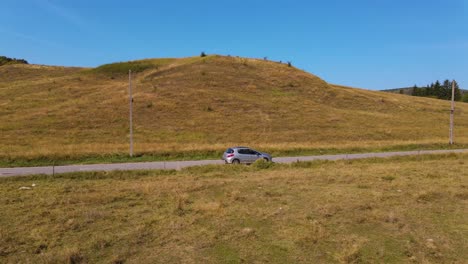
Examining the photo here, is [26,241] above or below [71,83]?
below

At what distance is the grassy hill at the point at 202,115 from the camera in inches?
1481

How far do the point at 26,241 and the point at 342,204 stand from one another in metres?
10.00

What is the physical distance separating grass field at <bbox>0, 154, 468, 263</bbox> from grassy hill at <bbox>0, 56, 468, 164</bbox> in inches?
670

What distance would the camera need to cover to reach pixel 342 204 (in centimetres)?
1291

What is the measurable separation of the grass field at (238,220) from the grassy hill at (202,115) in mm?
17006

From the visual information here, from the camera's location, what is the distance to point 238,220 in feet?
36.4

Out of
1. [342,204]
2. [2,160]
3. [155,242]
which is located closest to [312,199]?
[342,204]

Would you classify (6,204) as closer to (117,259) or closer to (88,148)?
(117,259)

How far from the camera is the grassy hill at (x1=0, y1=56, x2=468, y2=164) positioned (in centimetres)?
3762

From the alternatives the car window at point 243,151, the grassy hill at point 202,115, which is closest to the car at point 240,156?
the car window at point 243,151

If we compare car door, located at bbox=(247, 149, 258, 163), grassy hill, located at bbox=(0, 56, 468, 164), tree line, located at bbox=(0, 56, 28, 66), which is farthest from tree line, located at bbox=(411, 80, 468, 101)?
tree line, located at bbox=(0, 56, 28, 66)

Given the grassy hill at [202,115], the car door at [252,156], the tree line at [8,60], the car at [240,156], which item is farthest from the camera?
the tree line at [8,60]

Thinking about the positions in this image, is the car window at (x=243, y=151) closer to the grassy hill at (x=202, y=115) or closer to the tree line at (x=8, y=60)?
the grassy hill at (x=202, y=115)

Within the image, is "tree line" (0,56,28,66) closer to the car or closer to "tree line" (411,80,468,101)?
the car
